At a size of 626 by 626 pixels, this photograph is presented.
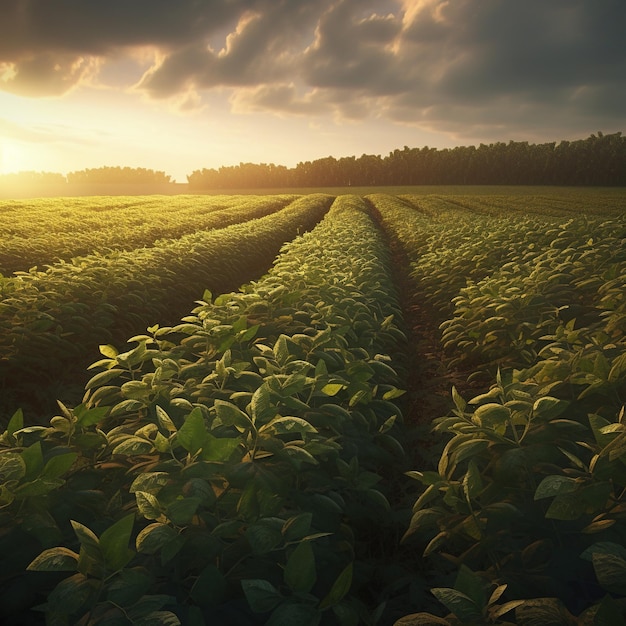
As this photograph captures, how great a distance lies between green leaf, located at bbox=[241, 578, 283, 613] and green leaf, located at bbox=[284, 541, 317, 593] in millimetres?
58

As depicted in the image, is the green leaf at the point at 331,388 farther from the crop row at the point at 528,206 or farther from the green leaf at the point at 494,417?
the crop row at the point at 528,206

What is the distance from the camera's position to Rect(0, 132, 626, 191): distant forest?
92.3m

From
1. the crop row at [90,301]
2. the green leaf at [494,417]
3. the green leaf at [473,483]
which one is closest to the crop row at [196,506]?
the green leaf at [473,483]

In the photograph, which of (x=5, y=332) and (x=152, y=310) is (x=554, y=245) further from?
(x=5, y=332)

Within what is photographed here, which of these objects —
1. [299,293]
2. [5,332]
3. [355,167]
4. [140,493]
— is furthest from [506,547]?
[355,167]

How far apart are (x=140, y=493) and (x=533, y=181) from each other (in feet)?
371

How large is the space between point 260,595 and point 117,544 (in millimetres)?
426

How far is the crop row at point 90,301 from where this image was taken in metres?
5.39

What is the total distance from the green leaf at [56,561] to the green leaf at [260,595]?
1.60ft

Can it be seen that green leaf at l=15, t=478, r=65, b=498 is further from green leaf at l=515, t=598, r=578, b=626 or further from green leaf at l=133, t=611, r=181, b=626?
green leaf at l=515, t=598, r=578, b=626

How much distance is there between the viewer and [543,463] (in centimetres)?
190

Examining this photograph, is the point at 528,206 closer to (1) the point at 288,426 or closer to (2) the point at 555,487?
(2) the point at 555,487

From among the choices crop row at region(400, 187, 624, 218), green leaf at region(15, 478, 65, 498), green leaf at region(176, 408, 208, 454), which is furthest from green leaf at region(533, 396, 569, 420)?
crop row at region(400, 187, 624, 218)

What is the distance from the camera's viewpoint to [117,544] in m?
1.22
